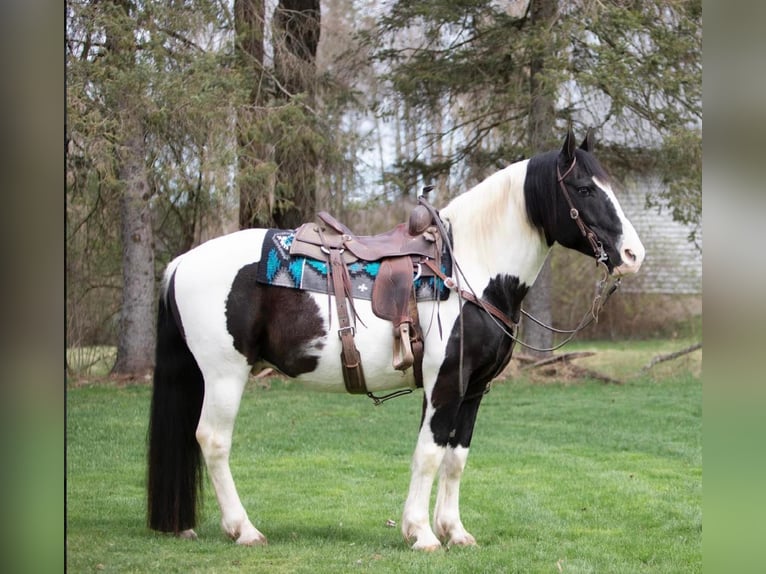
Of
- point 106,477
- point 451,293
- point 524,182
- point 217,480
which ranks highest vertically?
point 524,182

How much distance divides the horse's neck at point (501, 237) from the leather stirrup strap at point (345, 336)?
22.2 inches

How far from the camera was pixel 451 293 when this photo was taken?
3.94m

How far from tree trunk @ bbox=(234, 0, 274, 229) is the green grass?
2178 mm

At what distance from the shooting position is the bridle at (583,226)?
12.3 feet

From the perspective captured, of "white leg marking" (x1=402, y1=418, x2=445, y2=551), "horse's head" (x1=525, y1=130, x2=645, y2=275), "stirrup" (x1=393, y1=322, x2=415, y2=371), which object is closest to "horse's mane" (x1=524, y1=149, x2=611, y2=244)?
"horse's head" (x1=525, y1=130, x2=645, y2=275)

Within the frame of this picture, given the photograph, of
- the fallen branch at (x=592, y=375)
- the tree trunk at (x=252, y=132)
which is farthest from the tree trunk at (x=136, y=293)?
the fallen branch at (x=592, y=375)

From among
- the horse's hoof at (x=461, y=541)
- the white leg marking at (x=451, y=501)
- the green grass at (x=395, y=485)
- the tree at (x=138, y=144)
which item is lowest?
the green grass at (x=395, y=485)

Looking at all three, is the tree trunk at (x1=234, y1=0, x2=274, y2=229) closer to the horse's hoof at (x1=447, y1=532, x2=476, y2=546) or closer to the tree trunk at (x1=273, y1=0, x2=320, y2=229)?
the tree trunk at (x1=273, y1=0, x2=320, y2=229)

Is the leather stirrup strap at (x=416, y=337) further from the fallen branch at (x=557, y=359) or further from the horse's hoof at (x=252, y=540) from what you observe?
the fallen branch at (x=557, y=359)

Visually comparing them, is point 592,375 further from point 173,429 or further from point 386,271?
point 173,429

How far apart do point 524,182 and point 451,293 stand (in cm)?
61
